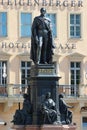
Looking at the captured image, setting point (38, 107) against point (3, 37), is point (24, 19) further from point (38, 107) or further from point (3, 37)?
point (38, 107)

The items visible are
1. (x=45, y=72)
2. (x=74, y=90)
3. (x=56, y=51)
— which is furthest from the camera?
(x=56, y=51)

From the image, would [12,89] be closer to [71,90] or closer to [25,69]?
[25,69]

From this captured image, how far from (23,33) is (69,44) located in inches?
121

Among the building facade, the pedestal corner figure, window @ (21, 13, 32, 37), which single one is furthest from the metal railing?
the pedestal corner figure

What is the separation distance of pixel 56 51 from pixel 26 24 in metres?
2.64

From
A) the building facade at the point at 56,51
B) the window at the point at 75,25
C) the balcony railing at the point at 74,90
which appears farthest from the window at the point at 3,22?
the balcony railing at the point at 74,90

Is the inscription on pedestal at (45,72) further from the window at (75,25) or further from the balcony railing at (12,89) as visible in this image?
the window at (75,25)

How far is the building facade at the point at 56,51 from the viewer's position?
5678 centimetres

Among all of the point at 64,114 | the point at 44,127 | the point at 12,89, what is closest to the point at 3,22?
the point at 12,89

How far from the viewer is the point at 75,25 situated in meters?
58.2

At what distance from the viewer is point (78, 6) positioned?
193 feet

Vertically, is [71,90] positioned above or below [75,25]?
below

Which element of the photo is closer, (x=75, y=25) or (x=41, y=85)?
(x=41, y=85)

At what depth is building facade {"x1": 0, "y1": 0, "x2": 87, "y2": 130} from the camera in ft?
186
